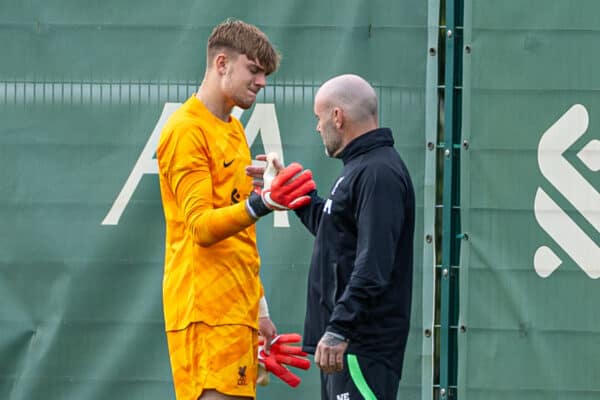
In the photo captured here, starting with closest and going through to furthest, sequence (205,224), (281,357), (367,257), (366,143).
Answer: (367,257)
(205,224)
(366,143)
(281,357)

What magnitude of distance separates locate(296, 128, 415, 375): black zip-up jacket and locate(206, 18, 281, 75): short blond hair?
19.9 inches

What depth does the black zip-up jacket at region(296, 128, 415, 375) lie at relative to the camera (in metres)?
4.27

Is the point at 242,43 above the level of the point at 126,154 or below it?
above

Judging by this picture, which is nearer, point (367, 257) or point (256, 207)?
point (367, 257)

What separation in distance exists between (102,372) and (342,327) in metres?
1.96

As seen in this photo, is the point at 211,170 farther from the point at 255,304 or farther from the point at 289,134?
the point at 289,134

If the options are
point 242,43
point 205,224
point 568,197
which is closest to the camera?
point 205,224

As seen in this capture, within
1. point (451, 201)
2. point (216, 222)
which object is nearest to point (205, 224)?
point (216, 222)

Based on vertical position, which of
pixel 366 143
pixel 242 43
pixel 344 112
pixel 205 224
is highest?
pixel 242 43

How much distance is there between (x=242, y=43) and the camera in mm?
4652

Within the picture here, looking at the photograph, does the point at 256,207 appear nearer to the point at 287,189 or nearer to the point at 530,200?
the point at 287,189

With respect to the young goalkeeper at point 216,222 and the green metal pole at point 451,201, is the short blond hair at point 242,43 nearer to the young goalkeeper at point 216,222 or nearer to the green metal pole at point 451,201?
the young goalkeeper at point 216,222

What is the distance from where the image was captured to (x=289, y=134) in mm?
5871

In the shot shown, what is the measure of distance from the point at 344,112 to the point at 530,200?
1616 millimetres
